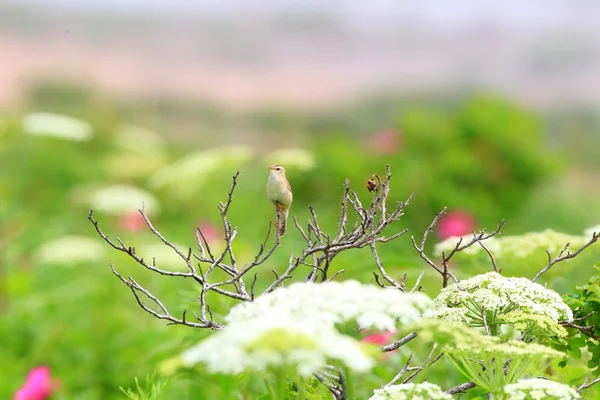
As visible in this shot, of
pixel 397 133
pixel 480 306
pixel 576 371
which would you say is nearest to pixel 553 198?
pixel 397 133

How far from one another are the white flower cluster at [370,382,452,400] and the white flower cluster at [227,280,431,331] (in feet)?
0.51

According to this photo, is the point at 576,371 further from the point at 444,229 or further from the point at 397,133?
the point at 397,133

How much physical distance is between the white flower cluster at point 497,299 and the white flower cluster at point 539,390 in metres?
0.23

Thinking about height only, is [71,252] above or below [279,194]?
below

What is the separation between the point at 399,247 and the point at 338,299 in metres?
5.04

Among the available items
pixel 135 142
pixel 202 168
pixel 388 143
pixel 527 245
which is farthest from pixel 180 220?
pixel 527 245

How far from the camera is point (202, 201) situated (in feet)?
21.9

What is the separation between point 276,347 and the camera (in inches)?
47.2

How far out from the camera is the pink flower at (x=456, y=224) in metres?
6.00

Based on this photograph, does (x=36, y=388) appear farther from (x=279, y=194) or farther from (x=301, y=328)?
(x=301, y=328)

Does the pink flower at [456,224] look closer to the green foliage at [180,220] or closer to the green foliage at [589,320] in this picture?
the green foliage at [180,220]

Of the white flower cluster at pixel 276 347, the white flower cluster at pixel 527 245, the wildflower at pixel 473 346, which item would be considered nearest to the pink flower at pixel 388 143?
the white flower cluster at pixel 527 245

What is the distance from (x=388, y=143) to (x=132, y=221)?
109 inches

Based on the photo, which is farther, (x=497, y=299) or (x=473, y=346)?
(x=497, y=299)
